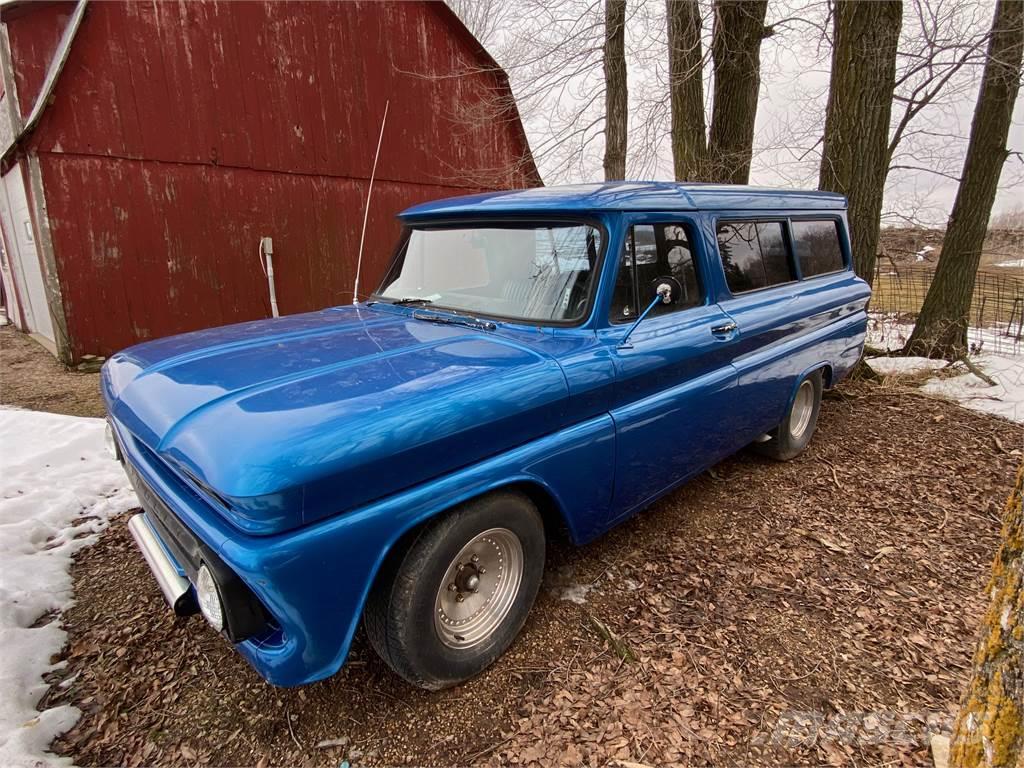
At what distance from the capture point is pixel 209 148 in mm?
7945

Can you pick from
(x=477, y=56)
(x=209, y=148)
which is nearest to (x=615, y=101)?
(x=477, y=56)

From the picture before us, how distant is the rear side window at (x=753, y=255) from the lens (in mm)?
3404

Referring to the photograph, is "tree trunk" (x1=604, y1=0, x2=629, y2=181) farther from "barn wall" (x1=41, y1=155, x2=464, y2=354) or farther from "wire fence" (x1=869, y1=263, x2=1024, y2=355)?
"wire fence" (x1=869, y1=263, x2=1024, y2=355)

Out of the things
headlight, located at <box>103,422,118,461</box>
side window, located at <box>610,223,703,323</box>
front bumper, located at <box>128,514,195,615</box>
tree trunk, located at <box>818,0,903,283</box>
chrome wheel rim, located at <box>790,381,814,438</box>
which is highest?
tree trunk, located at <box>818,0,903,283</box>

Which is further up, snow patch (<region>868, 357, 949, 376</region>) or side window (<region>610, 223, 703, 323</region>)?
side window (<region>610, 223, 703, 323</region>)

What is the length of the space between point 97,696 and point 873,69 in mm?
7878

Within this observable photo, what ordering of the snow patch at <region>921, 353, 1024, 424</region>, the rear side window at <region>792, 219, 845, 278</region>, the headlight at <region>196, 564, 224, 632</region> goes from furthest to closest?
the snow patch at <region>921, 353, 1024, 424</region>, the rear side window at <region>792, 219, 845, 278</region>, the headlight at <region>196, 564, 224, 632</region>

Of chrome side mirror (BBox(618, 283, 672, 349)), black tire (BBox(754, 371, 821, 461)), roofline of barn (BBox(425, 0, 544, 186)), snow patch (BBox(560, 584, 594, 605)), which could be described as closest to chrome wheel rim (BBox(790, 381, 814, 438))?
black tire (BBox(754, 371, 821, 461))

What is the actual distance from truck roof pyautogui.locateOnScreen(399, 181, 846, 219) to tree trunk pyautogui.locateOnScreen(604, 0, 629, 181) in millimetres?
5900

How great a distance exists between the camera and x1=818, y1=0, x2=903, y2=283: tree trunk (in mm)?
5742

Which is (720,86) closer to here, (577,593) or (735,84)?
(735,84)

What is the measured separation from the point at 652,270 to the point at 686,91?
5946mm

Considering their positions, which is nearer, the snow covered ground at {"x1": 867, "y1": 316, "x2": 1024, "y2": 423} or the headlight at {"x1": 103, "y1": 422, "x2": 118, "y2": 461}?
the headlight at {"x1": 103, "y1": 422, "x2": 118, "y2": 461}

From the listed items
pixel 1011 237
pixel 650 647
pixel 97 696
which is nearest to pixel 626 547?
pixel 650 647
